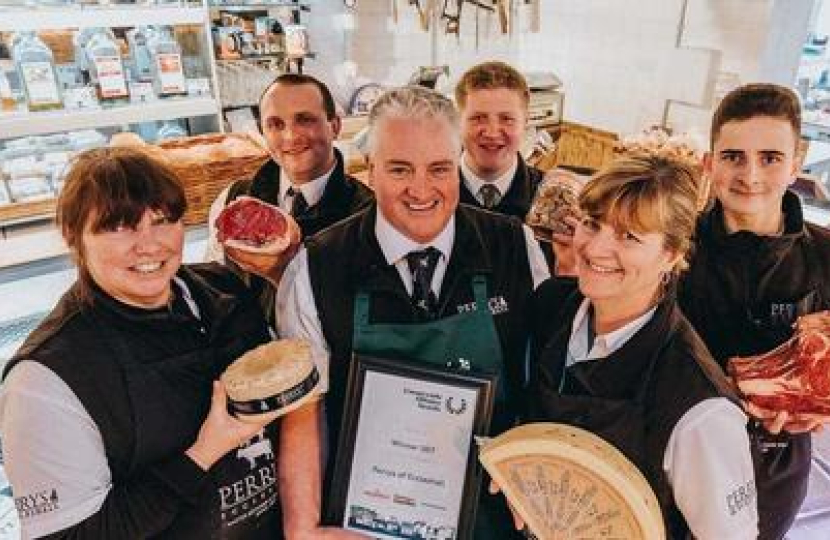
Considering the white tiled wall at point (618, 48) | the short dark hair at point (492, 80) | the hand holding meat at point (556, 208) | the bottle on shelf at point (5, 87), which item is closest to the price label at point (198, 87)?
the bottle on shelf at point (5, 87)

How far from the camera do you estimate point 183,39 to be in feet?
12.2

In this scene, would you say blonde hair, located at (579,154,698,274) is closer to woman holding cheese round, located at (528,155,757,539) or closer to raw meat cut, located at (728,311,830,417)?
woman holding cheese round, located at (528,155,757,539)

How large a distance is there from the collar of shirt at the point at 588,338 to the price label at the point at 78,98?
2.86m

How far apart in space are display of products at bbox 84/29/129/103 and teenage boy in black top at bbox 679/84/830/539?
290 centimetres

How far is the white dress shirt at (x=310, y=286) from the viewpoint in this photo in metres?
1.54

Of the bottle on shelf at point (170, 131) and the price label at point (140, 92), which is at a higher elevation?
the price label at point (140, 92)

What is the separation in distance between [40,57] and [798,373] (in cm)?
339

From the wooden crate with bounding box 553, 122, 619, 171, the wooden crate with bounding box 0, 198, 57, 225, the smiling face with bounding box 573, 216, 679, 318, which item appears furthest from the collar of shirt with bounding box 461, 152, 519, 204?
the wooden crate with bounding box 553, 122, 619, 171

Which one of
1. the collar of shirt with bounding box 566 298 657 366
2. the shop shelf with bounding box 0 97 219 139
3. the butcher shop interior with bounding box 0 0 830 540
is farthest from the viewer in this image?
the shop shelf with bounding box 0 97 219 139

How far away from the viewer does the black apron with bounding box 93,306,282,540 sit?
4.23ft

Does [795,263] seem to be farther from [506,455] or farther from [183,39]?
[183,39]

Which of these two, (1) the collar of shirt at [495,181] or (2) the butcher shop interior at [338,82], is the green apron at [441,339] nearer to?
(2) the butcher shop interior at [338,82]

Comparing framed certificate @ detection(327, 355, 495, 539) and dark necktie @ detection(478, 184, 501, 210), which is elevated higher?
dark necktie @ detection(478, 184, 501, 210)

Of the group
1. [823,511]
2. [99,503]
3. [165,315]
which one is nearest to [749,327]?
[823,511]
